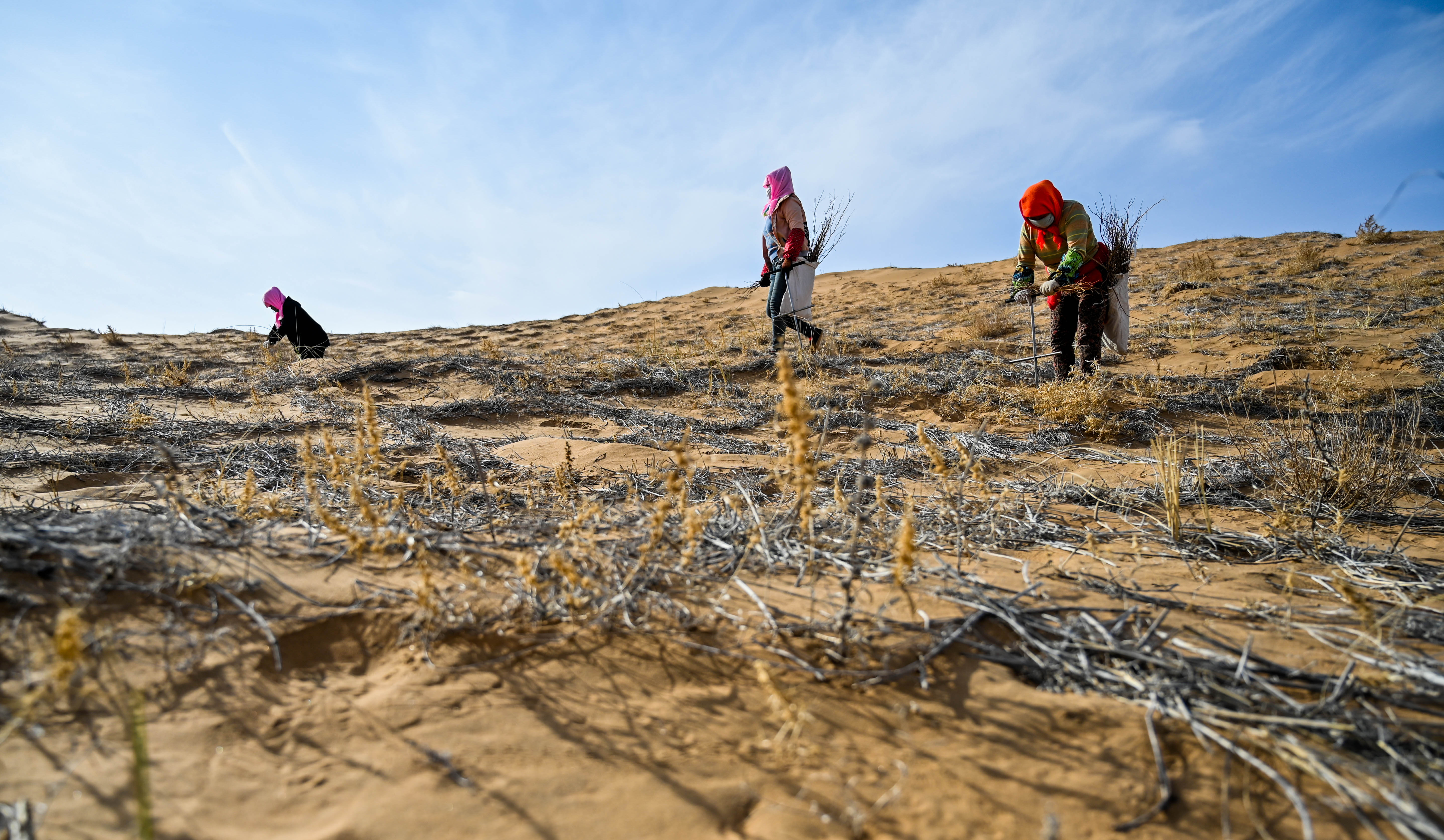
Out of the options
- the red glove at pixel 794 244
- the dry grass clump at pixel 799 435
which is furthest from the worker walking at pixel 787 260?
the dry grass clump at pixel 799 435

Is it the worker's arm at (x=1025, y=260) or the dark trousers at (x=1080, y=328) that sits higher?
the worker's arm at (x=1025, y=260)

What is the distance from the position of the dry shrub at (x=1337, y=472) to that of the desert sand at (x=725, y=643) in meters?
0.02

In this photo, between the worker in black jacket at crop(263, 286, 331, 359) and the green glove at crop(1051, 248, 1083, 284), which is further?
the worker in black jacket at crop(263, 286, 331, 359)

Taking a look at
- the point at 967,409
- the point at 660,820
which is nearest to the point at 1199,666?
the point at 660,820

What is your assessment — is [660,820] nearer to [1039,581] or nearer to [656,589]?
[656,589]

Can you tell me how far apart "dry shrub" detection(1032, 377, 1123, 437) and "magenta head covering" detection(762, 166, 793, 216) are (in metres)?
3.09

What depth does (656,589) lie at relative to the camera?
5.82ft

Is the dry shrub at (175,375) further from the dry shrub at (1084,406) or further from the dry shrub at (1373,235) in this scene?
the dry shrub at (1373,235)

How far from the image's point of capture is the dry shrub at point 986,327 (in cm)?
827

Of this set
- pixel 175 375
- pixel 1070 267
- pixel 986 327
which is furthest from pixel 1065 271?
pixel 175 375

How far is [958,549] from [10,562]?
239 cm

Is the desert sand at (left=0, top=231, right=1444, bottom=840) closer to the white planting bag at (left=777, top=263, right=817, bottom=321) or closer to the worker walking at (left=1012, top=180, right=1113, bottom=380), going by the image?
the worker walking at (left=1012, top=180, right=1113, bottom=380)

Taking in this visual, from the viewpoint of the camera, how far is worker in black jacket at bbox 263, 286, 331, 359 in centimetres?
852

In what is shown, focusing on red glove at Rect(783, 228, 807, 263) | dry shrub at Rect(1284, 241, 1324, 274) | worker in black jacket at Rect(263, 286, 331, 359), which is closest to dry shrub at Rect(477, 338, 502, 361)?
worker in black jacket at Rect(263, 286, 331, 359)
